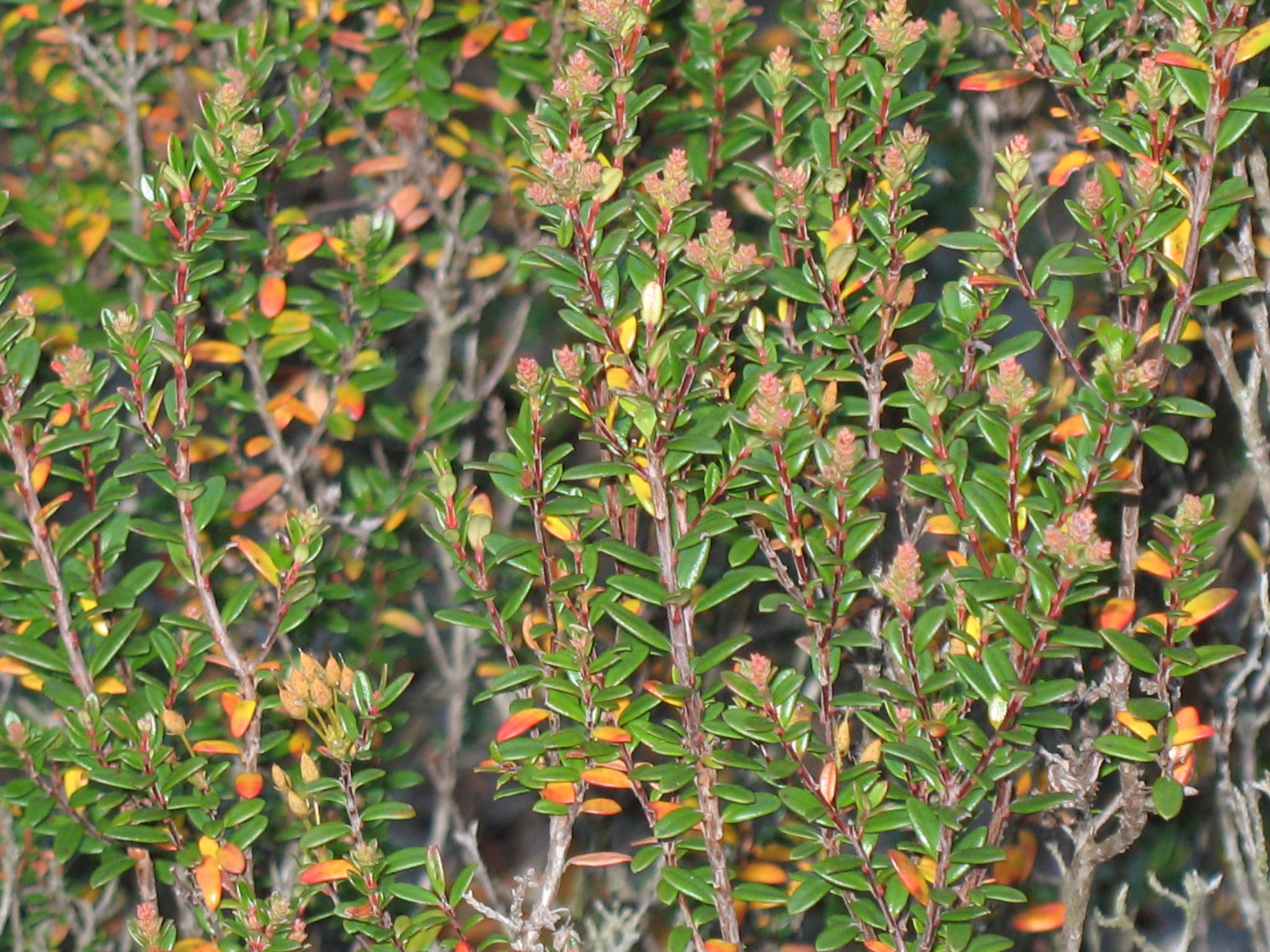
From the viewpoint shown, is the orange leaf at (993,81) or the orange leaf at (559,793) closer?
the orange leaf at (559,793)

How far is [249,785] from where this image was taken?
4.81 feet

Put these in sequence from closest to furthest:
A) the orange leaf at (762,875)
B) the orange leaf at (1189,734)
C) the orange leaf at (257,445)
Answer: the orange leaf at (1189,734)
the orange leaf at (762,875)
the orange leaf at (257,445)

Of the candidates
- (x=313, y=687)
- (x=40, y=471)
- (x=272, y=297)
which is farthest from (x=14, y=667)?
(x=272, y=297)

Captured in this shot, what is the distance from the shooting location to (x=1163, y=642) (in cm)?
130

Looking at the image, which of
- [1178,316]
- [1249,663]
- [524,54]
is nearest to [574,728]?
[1178,316]

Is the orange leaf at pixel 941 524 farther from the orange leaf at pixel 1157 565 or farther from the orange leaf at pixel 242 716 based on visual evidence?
the orange leaf at pixel 242 716

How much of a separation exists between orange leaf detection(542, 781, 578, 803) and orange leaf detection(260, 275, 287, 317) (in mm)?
795

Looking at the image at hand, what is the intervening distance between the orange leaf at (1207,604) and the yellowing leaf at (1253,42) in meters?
0.51

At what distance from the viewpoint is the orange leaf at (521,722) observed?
4.57 ft

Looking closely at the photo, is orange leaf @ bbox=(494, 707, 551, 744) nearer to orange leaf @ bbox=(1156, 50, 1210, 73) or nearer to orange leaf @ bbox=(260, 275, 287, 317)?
orange leaf @ bbox=(260, 275, 287, 317)

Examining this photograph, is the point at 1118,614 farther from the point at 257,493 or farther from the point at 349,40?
the point at 349,40

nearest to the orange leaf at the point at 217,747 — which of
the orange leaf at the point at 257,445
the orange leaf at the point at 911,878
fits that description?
the orange leaf at the point at 257,445

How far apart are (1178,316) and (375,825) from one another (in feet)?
3.45

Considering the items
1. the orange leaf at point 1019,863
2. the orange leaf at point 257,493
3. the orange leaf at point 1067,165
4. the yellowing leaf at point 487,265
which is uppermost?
the orange leaf at point 1067,165
